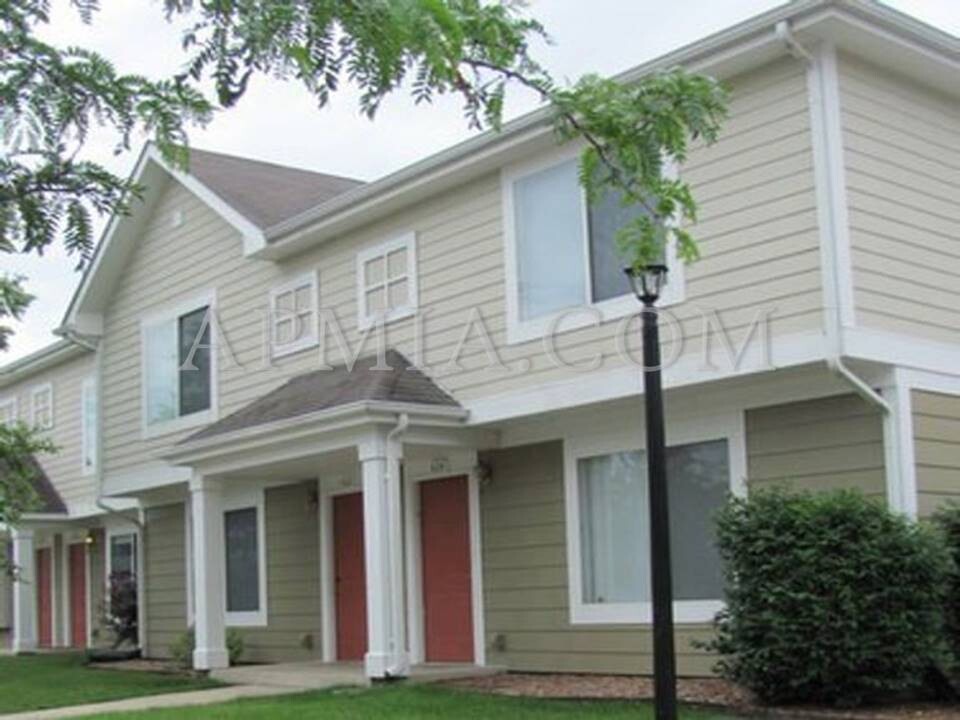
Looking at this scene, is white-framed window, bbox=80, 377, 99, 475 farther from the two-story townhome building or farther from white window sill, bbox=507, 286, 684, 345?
white window sill, bbox=507, 286, 684, 345

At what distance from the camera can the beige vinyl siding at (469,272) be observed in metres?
10.4

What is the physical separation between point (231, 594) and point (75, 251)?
14325 mm

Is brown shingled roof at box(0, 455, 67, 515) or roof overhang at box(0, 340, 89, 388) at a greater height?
roof overhang at box(0, 340, 89, 388)

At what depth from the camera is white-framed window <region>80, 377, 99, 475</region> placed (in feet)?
72.4

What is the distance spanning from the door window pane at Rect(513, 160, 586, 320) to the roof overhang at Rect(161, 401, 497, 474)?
1.37 m

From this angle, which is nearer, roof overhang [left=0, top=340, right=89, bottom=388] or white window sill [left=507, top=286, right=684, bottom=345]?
white window sill [left=507, top=286, right=684, bottom=345]

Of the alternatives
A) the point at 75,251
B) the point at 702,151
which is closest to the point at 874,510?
the point at 702,151

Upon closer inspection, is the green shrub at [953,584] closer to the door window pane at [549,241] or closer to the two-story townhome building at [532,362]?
the two-story townhome building at [532,362]

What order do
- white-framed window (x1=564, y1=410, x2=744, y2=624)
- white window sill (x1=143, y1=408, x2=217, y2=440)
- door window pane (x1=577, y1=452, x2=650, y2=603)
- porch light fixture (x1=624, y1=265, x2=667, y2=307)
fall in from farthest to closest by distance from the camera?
white window sill (x1=143, y1=408, x2=217, y2=440), door window pane (x1=577, y1=452, x2=650, y2=603), white-framed window (x1=564, y1=410, x2=744, y2=624), porch light fixture (x1=624, y1=265, x2=667, y2=307)

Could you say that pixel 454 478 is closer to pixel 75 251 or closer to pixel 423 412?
pixel 423 412

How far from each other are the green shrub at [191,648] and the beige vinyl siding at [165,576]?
61.2 inches

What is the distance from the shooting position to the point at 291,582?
54.1 ft

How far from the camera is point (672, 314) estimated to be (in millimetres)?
11148

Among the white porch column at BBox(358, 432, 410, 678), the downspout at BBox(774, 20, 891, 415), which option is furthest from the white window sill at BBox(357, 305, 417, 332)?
the downspout at BBox(774, 20, 891, 415)
